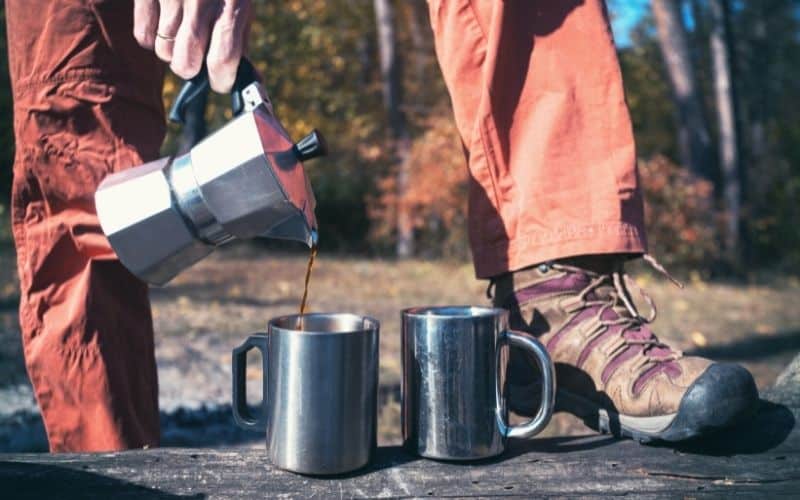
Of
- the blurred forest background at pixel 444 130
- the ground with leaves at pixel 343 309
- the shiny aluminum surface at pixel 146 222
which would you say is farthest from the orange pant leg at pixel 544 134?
the blurred forest background at pixel 444 130

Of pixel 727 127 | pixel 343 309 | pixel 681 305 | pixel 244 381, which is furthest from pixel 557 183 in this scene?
pixel 727 127

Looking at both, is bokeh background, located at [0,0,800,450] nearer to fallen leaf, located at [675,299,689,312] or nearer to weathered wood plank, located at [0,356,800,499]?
fallen leaf, located at [675,299,689,312]

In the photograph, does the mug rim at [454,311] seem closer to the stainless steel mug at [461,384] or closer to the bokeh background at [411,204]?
the stainless steel mug at [461,384]

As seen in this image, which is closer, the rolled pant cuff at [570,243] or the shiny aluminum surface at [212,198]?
the shiny aluminum surface at [212,198]

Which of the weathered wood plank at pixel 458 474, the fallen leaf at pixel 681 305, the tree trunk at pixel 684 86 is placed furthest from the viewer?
the tree trunk at pixel 684 86

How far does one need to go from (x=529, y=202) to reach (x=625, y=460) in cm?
54

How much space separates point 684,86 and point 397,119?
4.13m

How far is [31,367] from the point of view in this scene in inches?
69.5

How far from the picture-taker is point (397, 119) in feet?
39.2

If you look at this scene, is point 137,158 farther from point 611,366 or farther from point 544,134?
point 611,366

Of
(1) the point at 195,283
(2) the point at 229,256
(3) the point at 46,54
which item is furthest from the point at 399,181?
(3) the point at 46,54

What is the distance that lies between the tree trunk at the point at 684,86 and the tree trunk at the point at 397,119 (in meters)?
3.61

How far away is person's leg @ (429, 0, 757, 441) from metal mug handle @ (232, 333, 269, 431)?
55 cm

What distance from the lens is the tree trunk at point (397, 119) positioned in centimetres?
1130
